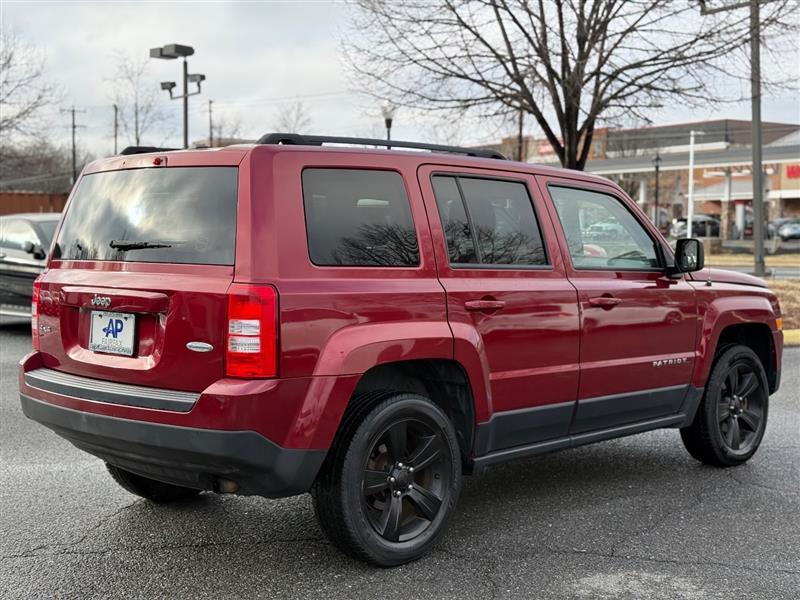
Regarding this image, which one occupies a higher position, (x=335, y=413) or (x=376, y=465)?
(x=335, y=413)

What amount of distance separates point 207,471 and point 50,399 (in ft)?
3.20

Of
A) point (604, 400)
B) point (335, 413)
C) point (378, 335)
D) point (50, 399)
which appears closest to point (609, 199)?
point (604, 400)

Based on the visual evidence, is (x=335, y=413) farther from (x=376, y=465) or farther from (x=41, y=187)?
(x=41, y=187)

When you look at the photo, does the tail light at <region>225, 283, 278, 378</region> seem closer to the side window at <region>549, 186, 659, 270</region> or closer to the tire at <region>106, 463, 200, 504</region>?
the tire at <region>106, 463, 200, 504</region>

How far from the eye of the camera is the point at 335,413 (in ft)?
12.3

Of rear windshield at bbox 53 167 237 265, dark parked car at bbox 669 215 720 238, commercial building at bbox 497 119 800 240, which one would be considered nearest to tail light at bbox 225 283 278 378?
rear windshield at bbox 53 167 237 265

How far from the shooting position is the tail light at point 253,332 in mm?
3559

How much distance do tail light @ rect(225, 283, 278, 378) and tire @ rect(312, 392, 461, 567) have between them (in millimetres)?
532

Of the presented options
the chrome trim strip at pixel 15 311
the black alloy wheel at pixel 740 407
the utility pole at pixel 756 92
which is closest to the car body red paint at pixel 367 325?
the black alloy wheel at pixel 740 407

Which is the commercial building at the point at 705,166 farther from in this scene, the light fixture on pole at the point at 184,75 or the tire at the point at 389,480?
the tire at the point at 389,480

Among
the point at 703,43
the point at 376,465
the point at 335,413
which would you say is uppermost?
the point at 703,43

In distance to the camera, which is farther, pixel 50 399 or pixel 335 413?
pixel 50 399

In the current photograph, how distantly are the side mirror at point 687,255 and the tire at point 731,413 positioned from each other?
0.78 m

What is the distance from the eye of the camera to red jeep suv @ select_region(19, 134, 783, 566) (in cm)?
363
